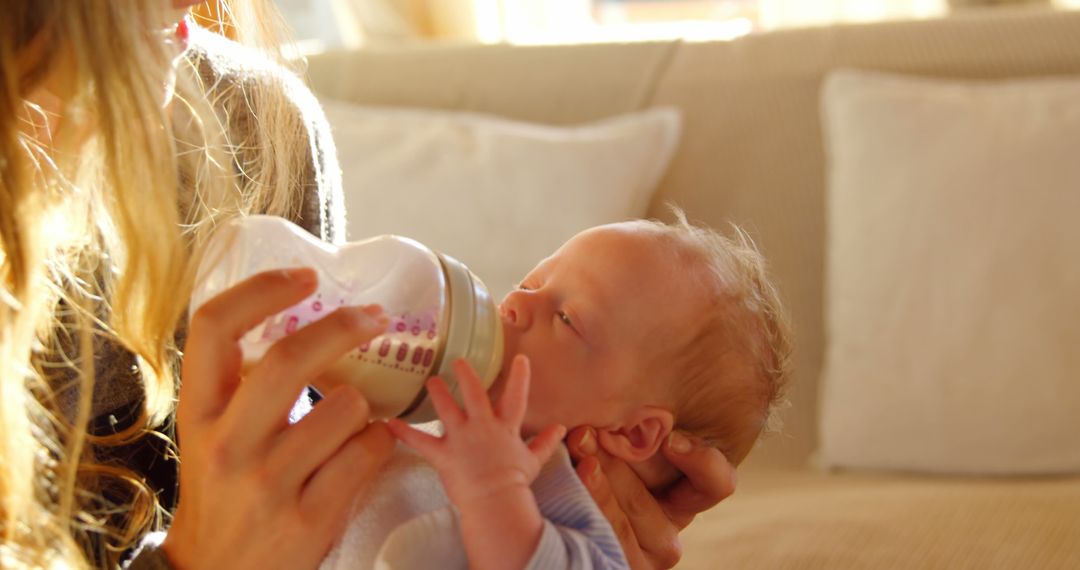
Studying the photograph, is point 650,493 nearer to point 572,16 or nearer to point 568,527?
point 568,527

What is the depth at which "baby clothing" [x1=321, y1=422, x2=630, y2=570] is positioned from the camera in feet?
2.56

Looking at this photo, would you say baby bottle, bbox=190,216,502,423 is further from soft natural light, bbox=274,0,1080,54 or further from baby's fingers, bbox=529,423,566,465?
soft natural light, bbox=274,0,1080,54

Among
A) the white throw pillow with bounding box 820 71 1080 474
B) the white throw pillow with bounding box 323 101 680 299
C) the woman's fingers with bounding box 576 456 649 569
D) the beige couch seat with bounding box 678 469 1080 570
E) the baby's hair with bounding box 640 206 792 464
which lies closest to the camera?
the woman's fingers with bounding box 576 456 649 569

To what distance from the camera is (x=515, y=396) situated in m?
0.77

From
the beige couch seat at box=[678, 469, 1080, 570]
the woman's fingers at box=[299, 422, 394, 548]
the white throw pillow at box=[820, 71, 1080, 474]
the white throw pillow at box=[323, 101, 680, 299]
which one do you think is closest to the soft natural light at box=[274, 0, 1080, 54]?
the white throw pillow at box=[323, 101, 680, 299]

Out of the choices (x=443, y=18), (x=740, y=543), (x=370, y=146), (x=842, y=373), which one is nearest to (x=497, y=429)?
(x=740, y=543)

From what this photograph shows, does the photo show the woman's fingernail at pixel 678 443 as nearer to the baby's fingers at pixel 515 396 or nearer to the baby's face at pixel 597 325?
the baby's face at pixel 597 325

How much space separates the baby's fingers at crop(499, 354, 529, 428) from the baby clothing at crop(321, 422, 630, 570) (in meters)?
0.07

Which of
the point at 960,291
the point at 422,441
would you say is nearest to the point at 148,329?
the point at 422,441

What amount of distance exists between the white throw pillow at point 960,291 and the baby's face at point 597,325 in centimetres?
81

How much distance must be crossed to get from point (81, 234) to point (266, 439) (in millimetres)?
293

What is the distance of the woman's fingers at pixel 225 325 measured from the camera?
70 cm

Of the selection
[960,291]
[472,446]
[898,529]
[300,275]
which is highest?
[300,275]

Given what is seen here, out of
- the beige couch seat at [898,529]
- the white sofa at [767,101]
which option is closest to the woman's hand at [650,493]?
the beige couch seat at [898,529]
